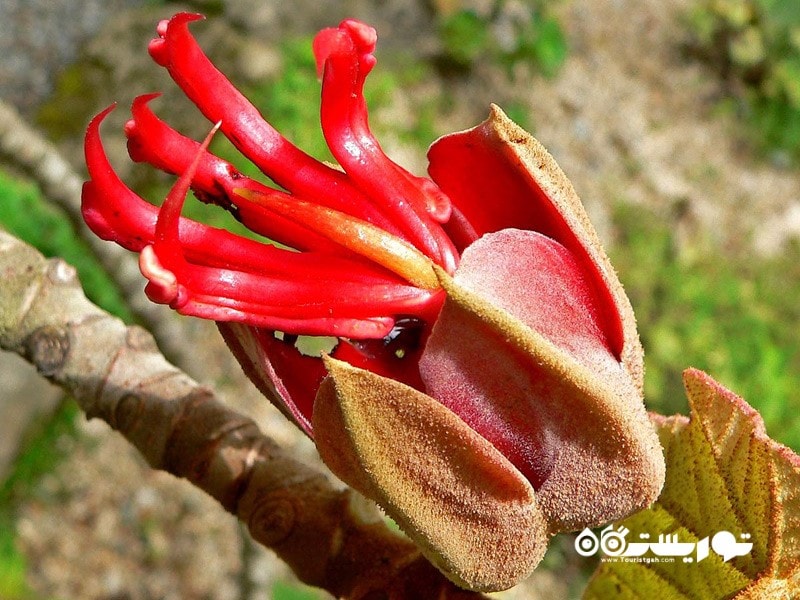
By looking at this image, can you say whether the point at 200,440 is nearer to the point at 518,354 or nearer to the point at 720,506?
the point at 518,354

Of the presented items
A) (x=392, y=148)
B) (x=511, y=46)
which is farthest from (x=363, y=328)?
(x=511, y=46)

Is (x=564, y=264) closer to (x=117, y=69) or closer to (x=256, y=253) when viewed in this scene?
(x=256, y=253)

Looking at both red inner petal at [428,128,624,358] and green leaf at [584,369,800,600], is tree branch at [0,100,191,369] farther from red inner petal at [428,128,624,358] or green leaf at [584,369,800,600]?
green leaf at [584,369,800,600]

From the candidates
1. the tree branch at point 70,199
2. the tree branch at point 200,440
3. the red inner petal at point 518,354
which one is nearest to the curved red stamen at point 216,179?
the red inner petal at point 518,354

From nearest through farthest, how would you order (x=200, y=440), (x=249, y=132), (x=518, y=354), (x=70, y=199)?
(x=518, y=354), (x=249, y=132), (x=200, y=440), (x=70, y=199)

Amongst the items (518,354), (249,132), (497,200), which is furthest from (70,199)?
(518,354)

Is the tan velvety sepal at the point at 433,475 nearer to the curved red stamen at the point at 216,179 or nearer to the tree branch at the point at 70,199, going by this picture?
the curved red stamen at the point at 216,179
